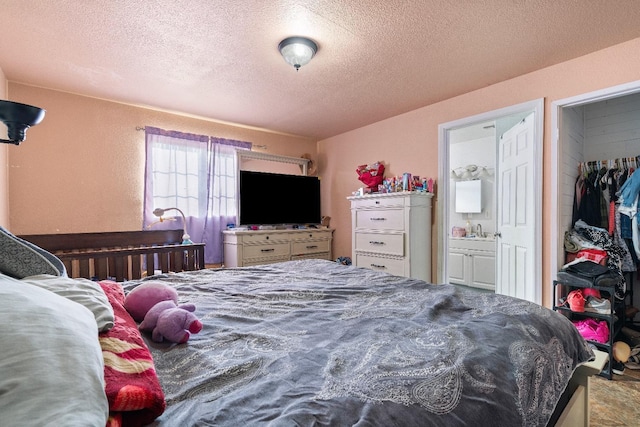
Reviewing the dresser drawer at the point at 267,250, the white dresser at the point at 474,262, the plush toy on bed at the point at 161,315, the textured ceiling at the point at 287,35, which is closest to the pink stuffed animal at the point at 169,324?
the plush toy on bed at the point at 161,315

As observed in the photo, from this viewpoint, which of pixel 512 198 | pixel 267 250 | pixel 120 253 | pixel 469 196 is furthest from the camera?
pixel 469 196

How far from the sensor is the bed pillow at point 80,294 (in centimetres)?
71

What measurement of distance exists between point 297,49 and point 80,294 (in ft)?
6.39

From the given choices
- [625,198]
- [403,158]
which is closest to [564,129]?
[625,198]

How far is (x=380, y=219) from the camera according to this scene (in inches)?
136

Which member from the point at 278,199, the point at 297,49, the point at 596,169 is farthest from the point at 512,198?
the point at 278,199

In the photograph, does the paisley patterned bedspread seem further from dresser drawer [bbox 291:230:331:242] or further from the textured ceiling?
dresser drawer [bbox 291:230:331:242]

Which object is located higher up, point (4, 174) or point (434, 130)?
point (434, 130)

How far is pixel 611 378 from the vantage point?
2.09m

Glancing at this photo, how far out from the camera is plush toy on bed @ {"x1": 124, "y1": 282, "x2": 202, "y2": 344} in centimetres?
92

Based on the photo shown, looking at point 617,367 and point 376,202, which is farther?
point 376,202

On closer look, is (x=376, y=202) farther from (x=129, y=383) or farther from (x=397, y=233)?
(x=129, y=383)

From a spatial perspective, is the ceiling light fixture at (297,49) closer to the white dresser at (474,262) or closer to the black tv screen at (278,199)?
the black tv screen at (278,199)

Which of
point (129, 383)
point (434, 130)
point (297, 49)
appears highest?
point (297, 49)
